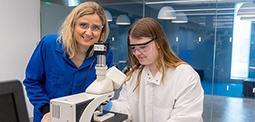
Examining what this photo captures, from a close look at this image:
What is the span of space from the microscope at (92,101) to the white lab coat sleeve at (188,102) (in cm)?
37

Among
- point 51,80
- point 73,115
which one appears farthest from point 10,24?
point 73,115

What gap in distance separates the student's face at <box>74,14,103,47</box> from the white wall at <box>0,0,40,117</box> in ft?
8.27

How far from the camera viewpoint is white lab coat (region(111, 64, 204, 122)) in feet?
4.06

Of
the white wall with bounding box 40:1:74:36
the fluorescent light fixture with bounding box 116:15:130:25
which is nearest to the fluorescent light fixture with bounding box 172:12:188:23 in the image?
the fluorescent light fixture with bounding box 116:15:130:25

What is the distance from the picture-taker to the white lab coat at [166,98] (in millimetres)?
1238

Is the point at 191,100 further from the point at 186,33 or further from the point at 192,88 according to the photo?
the point at 186,33

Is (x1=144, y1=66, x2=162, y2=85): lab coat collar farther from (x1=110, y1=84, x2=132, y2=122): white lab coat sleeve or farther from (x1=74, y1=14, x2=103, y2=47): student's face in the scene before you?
(x1=74, y1=14, x2=103, y2=47): student's face

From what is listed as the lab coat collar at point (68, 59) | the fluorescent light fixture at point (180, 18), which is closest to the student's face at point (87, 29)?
the lab coat collar at point (68, 59)

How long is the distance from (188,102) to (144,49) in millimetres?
394

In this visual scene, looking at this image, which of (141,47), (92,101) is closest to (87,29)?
(141,47)

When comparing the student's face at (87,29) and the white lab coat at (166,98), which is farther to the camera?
the student's face at (87,29)

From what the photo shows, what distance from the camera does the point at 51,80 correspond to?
1497 mm

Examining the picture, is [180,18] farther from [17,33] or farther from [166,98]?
[17,33]

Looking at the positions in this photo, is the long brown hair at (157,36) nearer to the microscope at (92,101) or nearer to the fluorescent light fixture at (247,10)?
the microscope at (92,101)
